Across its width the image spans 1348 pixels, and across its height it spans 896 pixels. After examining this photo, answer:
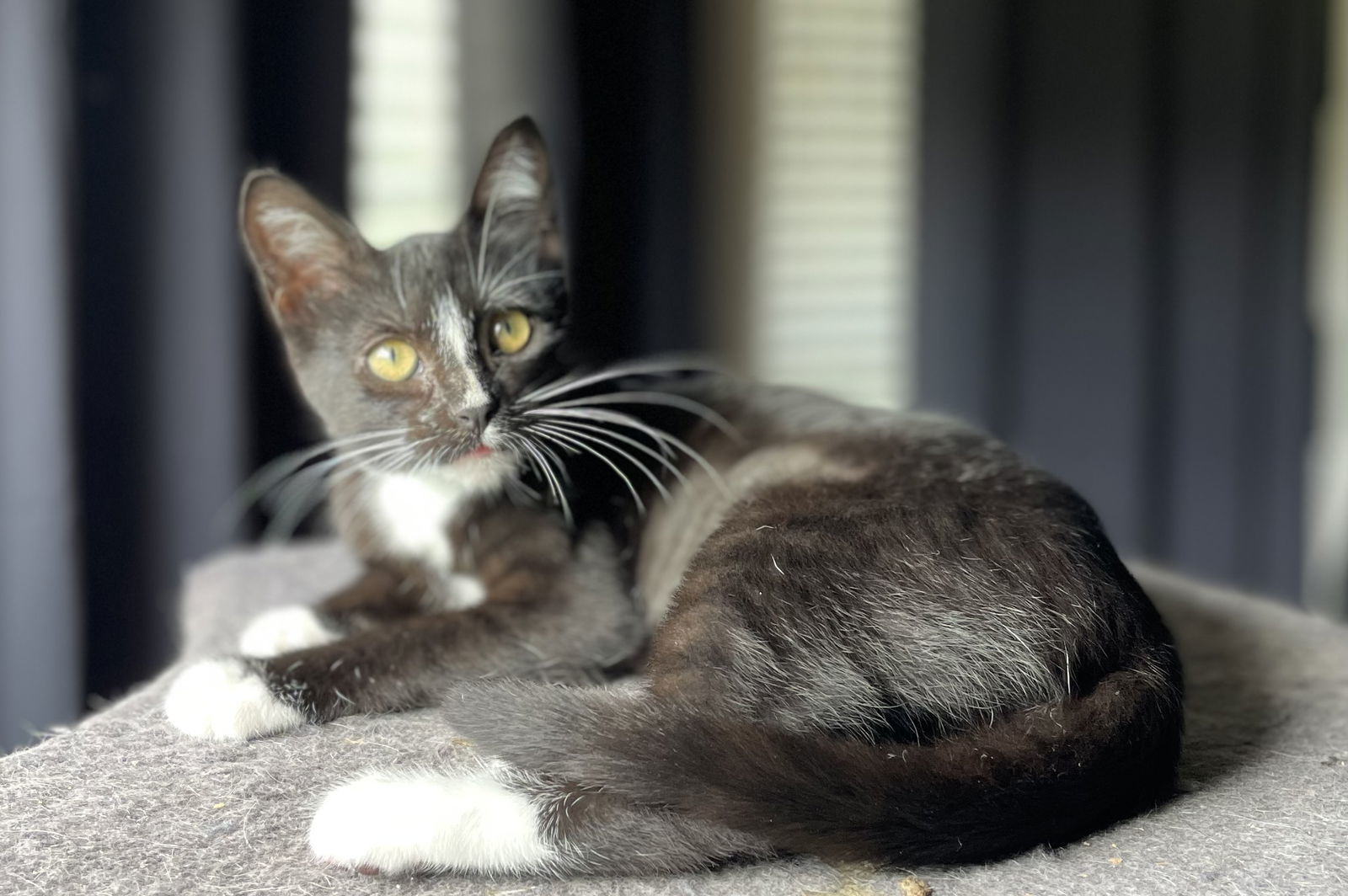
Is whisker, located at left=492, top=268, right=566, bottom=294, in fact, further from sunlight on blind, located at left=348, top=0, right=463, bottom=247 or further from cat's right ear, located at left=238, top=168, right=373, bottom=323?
sunlight on blind, located at left=348, top=0, right=463, bottom=247

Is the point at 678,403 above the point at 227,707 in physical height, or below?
above

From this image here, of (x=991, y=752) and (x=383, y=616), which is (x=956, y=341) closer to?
(x=383, y=616)

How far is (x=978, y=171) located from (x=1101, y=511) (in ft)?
3.43

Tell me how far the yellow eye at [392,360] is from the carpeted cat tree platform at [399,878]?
0.38 meters

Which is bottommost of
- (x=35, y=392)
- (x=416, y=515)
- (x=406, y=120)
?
(x=416, y=515)

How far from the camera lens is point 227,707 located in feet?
3.50

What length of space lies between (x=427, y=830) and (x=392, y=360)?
0.59 meters

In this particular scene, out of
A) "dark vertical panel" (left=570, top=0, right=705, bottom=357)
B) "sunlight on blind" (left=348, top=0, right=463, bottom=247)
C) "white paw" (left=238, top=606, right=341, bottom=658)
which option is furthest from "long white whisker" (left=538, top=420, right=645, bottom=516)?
"dark vertical panel" (left=570, top=0, right=705, bottom=357)

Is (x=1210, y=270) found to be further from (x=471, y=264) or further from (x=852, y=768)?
(x=852, y=768)

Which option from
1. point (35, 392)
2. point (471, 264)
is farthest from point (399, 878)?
point (35, 392)

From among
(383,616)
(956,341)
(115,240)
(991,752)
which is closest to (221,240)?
(115,240)

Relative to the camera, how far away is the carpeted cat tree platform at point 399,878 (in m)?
0.86

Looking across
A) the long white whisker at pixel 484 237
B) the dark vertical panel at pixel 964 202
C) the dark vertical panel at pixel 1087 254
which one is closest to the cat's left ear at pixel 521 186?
the long white whisker at pixel 484 237

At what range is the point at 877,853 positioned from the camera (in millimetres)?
847
